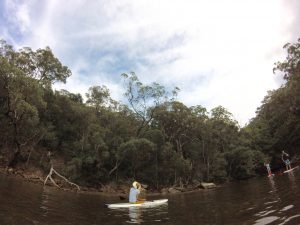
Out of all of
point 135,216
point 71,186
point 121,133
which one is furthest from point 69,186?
point 135,216

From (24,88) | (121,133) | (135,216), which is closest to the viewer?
(135,216)

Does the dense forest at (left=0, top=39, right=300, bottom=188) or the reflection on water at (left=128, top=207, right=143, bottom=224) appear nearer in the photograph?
the reflection on water at (left=128, top=207, right=143, bottom=224)

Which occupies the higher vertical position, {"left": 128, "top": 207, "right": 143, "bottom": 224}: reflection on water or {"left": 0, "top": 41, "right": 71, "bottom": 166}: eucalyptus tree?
{"left": 0, "top": 41, "right": 71, "bottom": 166}: eucalyptus tree

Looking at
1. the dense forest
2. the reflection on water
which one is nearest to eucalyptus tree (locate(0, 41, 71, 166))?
the dense forest

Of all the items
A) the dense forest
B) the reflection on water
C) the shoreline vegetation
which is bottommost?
the reflection on water

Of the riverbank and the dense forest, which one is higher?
the dense forest

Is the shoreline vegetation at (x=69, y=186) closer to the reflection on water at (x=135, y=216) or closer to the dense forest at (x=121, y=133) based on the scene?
the dense forest at (x=121, y=133)

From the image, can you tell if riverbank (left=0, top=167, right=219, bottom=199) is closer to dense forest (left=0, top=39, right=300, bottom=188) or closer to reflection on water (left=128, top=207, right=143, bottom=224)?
dense forest (left=0, top=39, right=300, bottom=188)

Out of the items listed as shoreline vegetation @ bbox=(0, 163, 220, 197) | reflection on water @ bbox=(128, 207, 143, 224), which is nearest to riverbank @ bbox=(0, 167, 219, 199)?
shoreline vegetation @ bbox=(0, 163, 220, 197)

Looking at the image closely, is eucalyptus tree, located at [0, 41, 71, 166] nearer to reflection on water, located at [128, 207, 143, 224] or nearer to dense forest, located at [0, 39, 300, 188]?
dense forest, located at [0, 39, 300, 188]

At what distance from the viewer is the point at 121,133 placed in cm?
4038

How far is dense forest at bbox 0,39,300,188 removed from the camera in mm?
33647

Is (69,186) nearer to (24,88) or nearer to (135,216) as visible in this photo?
(24,88)

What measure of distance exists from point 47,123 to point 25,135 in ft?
15.2
